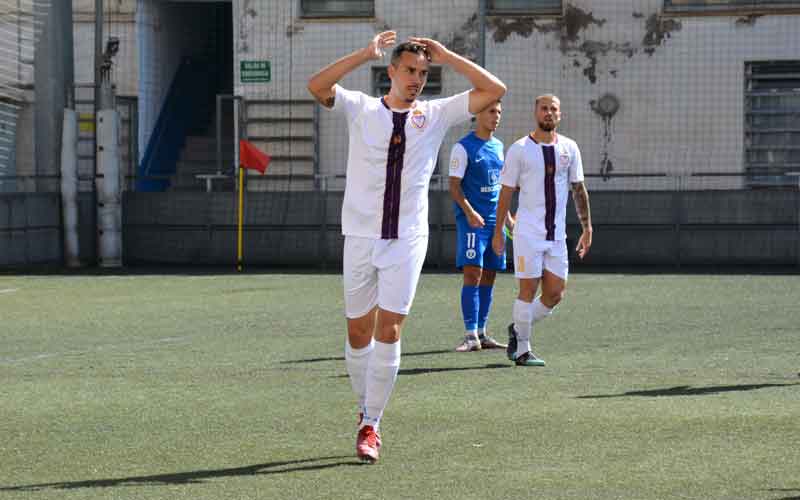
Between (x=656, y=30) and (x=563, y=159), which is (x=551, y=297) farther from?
(x=656, y=30)

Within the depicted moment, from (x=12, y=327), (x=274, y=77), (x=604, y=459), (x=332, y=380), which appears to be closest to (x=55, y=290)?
(x=12, y=327)

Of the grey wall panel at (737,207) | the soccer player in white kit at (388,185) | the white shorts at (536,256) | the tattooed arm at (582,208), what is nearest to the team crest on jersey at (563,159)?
the tattooed arm at (582,208)

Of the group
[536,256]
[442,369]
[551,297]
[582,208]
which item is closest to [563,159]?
[582,208]

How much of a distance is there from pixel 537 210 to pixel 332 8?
648 inches

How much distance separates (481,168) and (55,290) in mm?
8888

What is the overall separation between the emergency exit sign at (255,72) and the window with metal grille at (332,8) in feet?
3.60

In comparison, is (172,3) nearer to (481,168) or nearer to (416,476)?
(481,168)

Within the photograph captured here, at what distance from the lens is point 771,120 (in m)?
26.6

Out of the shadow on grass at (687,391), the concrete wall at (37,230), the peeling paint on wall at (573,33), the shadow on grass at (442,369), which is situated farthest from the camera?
the peeling paint on wall at (573,33)

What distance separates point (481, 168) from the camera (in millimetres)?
13539

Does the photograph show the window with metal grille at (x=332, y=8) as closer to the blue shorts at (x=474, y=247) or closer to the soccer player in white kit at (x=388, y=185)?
the blue shorts at (x=474, y=247)

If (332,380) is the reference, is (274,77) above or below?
above

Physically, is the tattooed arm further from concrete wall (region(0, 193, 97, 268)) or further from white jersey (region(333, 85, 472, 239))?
concrete wall (region(0, 193, 97, 268))

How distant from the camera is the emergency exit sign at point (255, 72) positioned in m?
27.7
